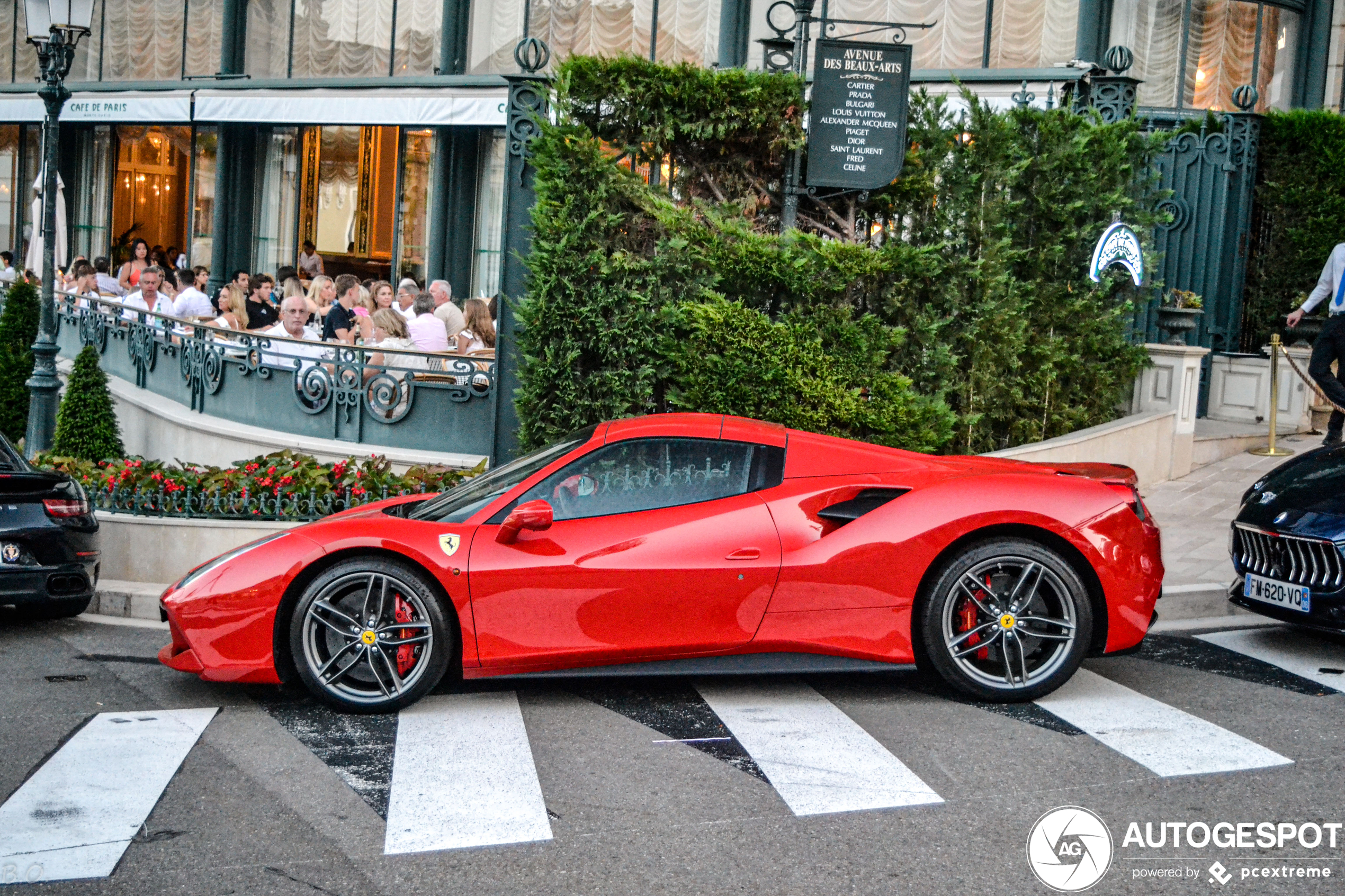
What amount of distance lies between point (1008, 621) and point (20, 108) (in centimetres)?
2544

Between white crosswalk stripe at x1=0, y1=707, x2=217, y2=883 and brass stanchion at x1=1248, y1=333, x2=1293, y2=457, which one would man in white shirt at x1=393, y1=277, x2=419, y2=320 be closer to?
brass stanchion at x1=1248, y1=333, x2=1293, y2=457

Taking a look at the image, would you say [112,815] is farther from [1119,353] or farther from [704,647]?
[1119,353]

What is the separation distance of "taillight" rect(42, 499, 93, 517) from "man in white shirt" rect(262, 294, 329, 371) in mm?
3702

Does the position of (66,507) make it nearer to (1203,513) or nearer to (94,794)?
(94,794)

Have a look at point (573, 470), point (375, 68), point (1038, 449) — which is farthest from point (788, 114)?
point (375, 68)

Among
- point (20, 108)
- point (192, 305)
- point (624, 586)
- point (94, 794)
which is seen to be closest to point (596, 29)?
point (192, 305)

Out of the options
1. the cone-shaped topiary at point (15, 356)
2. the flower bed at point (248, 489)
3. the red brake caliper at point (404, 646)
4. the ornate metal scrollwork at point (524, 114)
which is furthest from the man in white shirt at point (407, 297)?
the red brake caliper at point (404, 646)

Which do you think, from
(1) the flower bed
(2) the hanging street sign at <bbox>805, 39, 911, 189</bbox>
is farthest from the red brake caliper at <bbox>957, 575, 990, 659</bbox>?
(2) the hanging street sign at <bbox>805, 39, 911, 189</bbox>

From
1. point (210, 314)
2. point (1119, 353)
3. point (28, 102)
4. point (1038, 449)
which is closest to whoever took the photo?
point (1038, 449)

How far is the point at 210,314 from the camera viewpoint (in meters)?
15.6

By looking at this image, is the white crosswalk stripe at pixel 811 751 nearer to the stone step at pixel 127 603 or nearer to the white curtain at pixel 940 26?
the stone step at pixel 127 603

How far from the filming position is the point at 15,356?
49.7 ft

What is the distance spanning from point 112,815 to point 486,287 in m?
15.9

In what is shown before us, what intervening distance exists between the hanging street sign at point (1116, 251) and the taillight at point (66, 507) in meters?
7.80
